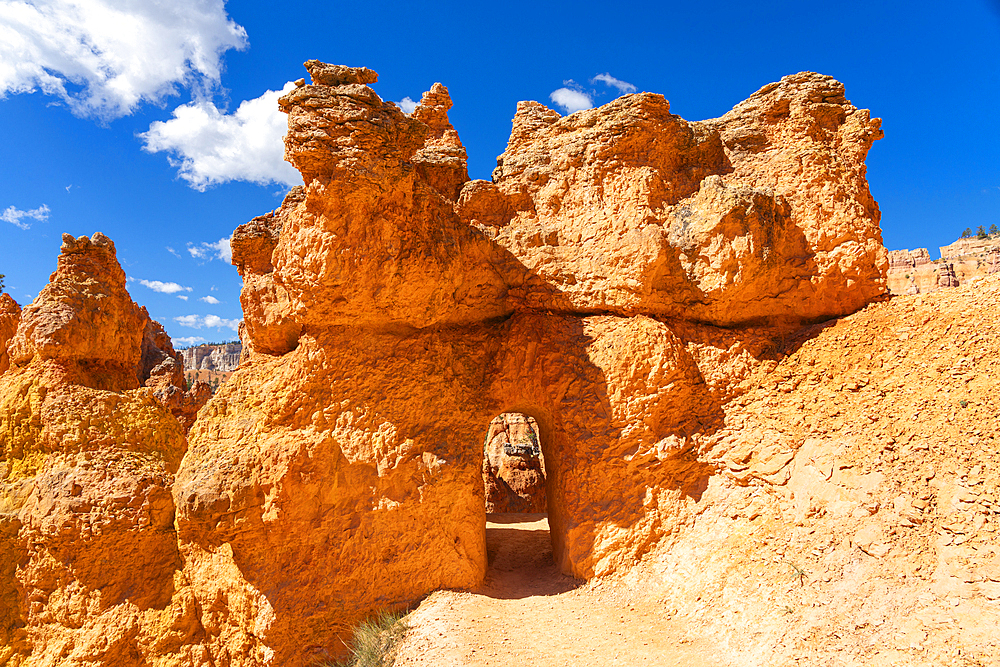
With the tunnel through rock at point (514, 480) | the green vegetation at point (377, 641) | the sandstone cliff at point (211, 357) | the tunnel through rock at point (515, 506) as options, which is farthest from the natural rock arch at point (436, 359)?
the sandstone cliff at point (211, 357)

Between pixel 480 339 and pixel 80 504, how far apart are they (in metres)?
6.04

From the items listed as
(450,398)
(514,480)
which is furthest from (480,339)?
(514,480)

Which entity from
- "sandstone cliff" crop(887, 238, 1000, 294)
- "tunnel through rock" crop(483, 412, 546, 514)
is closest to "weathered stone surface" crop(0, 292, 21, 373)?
"tunnel through rock" crop(483, 412, 546, 514)

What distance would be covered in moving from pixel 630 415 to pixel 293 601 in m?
5.04

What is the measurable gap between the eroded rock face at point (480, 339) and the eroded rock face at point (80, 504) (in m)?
0.64

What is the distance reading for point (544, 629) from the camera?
633 centimetres

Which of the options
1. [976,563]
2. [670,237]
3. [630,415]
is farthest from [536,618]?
[670,237]

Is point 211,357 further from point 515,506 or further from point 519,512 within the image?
point 519,512

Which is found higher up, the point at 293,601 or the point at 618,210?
the point at 618,210

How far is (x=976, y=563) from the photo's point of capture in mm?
4688

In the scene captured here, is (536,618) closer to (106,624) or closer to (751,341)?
(751,341)

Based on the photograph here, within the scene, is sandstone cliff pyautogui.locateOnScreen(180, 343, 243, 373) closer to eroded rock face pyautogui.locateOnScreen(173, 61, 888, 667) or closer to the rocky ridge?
the rocky ridge

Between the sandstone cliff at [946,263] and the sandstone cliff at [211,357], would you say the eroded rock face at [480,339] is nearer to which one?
the sandstone cliff at [946,263]

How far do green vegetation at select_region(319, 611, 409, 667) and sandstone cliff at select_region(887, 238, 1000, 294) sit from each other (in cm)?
2976
